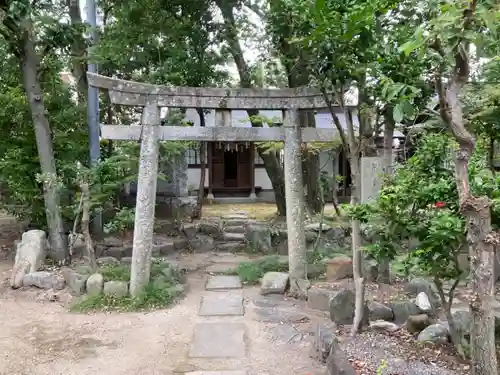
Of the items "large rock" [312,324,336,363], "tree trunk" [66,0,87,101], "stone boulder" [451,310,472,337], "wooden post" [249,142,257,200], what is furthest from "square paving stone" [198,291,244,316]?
"wooden post" [249,142,257,200]

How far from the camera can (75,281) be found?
725 centimetres

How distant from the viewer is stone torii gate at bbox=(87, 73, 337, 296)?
687cm

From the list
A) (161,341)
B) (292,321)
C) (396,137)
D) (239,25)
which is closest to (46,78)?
(239,25)

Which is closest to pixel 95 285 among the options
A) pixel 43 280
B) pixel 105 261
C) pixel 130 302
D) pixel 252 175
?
pixel 130 302

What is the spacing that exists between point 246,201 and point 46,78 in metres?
9.46

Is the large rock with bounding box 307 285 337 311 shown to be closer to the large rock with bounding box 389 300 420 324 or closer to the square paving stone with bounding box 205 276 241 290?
the large rock with bounding box 389 300 420 324

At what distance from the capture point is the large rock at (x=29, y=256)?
25.3ft

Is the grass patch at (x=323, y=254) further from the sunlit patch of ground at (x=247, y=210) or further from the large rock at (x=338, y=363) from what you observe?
the sunlit patch of ground at (x=247, y=210)

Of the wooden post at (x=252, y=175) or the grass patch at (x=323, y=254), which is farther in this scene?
the wooden post at (x=252, y=175)

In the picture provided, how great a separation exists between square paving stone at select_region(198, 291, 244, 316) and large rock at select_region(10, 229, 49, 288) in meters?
3.29

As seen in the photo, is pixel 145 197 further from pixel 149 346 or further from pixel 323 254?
pixel 323 254

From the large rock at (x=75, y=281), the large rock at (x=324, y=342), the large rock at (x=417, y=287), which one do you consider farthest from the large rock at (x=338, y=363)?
the large rock at (x=75, y=281)

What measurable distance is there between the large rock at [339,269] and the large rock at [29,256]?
530 cm

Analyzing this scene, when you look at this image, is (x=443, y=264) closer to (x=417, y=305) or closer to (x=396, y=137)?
(x=417, y=305)
